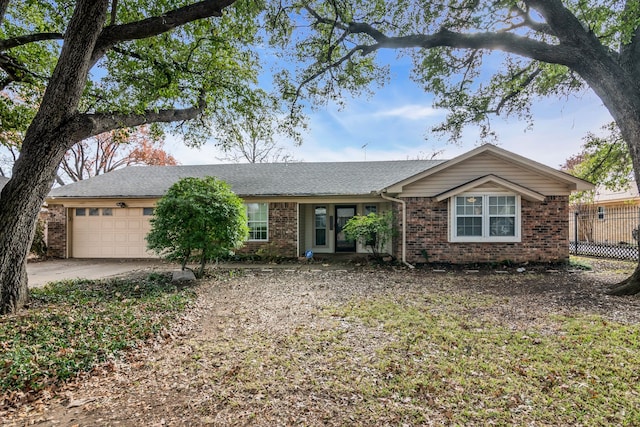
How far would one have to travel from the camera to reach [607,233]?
17328 millimetres

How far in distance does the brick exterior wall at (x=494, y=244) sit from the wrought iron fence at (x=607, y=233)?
424 centimetres

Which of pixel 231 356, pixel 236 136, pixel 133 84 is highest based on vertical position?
pixel 133 84

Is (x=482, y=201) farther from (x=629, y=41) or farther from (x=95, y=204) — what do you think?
(x=95, y=204)

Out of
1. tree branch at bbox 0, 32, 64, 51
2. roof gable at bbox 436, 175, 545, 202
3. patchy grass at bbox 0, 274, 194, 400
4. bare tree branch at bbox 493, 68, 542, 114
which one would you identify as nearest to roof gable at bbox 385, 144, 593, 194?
roof gable at bbox 436, 175, 545, 202

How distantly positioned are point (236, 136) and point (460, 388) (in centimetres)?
970

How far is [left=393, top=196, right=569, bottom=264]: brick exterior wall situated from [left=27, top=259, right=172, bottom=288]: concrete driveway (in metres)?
8.64

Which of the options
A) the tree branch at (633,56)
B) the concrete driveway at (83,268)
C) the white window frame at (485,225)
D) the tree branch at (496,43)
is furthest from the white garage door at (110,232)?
the tree branch at (633,56)

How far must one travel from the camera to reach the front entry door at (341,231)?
14.1 metres

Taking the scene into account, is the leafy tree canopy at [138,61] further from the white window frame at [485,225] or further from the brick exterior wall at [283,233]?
the white window frame at [485,225]

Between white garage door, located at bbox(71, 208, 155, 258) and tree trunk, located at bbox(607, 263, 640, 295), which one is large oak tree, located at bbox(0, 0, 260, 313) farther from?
tree trunk, located at bbox(607, 263, 640, 295)

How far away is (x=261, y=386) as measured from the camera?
127 inches

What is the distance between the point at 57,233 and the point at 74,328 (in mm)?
11062

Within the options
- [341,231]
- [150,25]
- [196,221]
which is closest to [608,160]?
[341,231]

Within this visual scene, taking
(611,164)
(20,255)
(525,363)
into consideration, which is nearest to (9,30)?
(20,255)
